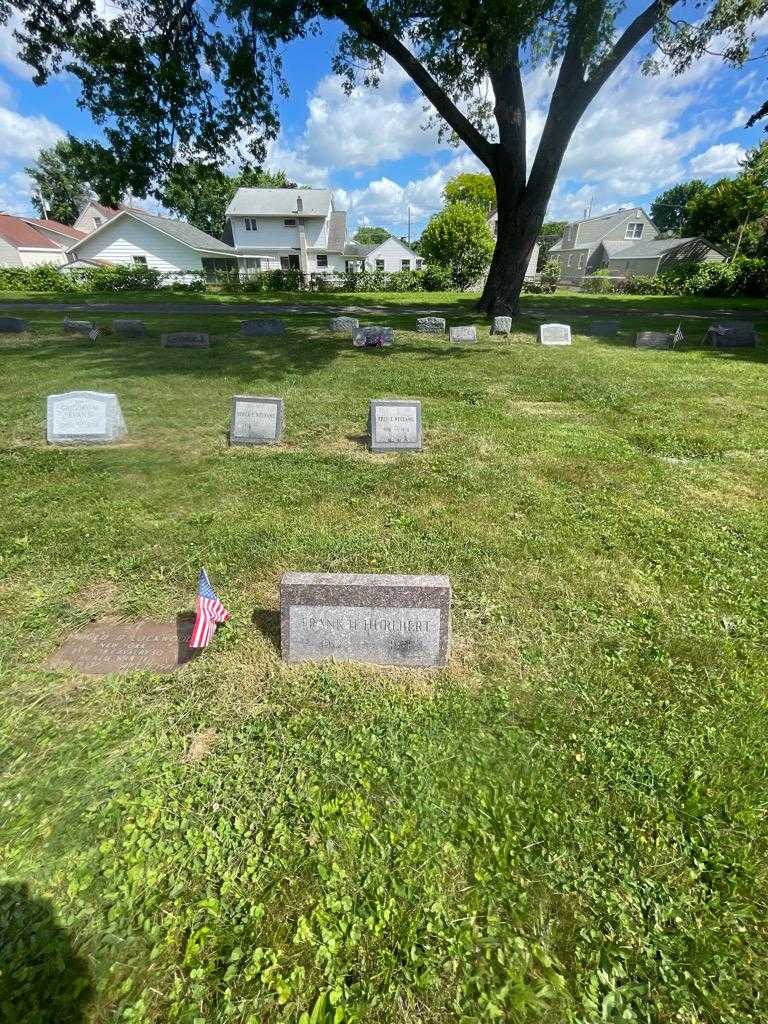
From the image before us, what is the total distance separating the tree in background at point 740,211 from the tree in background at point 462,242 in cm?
1993

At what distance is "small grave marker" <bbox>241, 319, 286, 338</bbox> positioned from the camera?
15.2 meters

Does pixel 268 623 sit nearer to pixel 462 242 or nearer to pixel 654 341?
pixel 654 341

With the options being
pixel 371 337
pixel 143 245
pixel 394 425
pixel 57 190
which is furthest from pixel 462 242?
pixel 57 190

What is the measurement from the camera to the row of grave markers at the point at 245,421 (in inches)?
245

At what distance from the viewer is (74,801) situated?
2.18 meters

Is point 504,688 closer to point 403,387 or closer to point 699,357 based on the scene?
point 403,387

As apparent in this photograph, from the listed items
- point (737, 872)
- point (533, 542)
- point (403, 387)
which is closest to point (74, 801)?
point (737, 872)

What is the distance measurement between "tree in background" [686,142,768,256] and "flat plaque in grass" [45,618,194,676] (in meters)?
48.8

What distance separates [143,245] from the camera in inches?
1430

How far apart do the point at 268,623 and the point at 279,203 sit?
48.5m

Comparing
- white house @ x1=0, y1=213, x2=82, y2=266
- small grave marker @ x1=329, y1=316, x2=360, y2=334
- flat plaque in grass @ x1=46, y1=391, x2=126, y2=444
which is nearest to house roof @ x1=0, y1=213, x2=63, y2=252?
white house @ x1=0, y1=213, x2=82, y2=266

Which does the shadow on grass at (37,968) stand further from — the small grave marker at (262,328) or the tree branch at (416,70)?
the tree branch at (416,70)

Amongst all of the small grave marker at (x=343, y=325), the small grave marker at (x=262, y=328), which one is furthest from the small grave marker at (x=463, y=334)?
the small grave marker at (x=262, y=328)

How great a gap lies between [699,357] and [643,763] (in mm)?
13246
